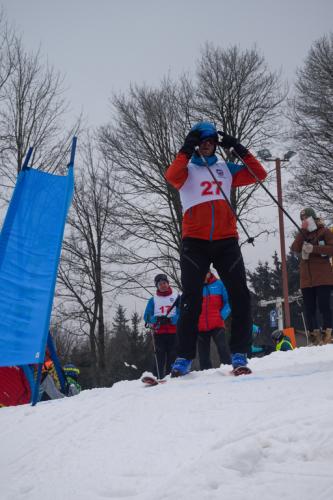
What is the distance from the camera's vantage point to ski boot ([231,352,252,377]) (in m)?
3.63

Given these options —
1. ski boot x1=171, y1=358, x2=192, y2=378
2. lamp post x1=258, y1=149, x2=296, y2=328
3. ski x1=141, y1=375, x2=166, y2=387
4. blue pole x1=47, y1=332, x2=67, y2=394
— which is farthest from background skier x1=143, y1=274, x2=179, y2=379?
lamp post x1=258, y1=149, x2=296, y2=328

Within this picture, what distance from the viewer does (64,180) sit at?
5.25m

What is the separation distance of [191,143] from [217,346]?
325cm

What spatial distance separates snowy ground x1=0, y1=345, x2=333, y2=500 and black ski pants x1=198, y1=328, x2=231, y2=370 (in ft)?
10.2

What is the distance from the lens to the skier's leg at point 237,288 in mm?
3834

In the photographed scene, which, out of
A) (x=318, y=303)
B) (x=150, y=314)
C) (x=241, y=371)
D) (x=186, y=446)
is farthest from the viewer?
(x=150, y=314)

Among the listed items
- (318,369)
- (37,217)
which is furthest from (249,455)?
(37,217)

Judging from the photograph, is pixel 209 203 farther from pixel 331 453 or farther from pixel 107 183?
pixel 107 183

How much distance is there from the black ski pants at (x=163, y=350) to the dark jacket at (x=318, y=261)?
205 centimetres

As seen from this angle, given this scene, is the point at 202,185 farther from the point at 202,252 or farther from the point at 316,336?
the point at 316,336

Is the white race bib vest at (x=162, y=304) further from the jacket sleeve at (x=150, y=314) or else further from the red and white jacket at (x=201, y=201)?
the red and white jacket at (x=201, y=201)

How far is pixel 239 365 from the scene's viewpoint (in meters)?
3.77

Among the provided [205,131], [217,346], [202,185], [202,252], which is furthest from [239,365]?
[217,346]

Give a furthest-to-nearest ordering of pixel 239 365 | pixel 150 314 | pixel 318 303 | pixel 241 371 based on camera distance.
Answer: pixel 150 314 → pixel 318 303 → pixel 239 365 → pixel 241 371
